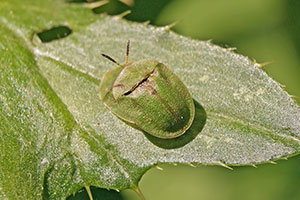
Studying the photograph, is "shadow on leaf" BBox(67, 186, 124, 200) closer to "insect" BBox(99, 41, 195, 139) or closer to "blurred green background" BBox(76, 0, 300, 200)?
"blurred green background" BBox(76, 0, 300, 200)

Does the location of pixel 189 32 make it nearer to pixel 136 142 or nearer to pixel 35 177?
pixel 136 142

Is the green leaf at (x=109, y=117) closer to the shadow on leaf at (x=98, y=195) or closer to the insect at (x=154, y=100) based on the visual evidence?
the insect at (x=154, y=100)

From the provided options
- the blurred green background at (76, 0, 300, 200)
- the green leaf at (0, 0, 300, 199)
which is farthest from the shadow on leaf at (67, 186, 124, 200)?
the green leaf at (0, 0, 300, 199)

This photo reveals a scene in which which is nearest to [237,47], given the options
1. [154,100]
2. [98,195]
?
[154,100]

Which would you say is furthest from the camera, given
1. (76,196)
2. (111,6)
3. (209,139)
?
(111,6)

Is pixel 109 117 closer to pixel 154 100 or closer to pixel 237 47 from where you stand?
pixel 154 100

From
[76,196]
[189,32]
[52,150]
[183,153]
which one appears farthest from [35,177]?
[189,32]
